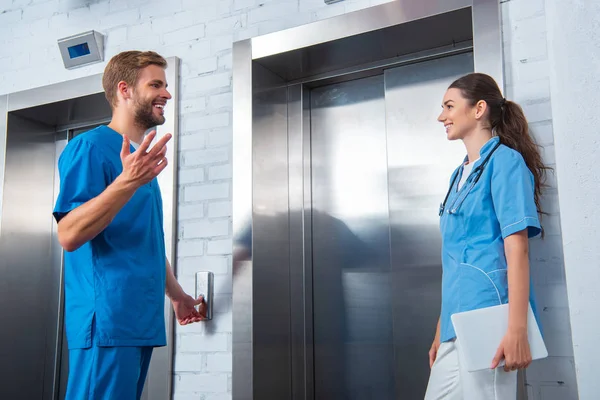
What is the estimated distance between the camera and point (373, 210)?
9.78 ft

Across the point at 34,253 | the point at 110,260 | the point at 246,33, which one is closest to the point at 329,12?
the point at 246,33

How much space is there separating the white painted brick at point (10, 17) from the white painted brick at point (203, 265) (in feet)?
6.07

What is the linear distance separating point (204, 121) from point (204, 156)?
171 mm

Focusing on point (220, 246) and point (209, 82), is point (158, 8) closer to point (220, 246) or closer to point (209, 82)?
point (209, 82)

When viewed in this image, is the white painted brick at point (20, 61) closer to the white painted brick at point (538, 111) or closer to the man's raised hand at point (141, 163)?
the man's raised hand at point (141, 163)

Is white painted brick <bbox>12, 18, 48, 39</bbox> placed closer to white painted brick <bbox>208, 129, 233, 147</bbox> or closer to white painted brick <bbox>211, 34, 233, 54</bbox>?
white painted brick <bbox>211, 34, 233, 54</bbox>

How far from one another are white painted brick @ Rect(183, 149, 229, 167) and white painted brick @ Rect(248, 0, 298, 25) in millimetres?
624

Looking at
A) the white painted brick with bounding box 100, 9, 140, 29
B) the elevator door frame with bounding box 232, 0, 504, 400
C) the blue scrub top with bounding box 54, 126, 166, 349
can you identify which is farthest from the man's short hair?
the white painted brick with bounding box 100, 9, 140, 29

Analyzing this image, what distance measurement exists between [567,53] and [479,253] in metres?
0.69

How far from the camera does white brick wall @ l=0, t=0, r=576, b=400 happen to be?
2.46 metres

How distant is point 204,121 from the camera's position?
3.16 m

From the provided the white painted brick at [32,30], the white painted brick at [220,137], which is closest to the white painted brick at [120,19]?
the white painted brick at [32,30]

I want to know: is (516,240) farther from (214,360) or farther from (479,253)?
(214,360)

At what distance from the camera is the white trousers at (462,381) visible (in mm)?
1790
